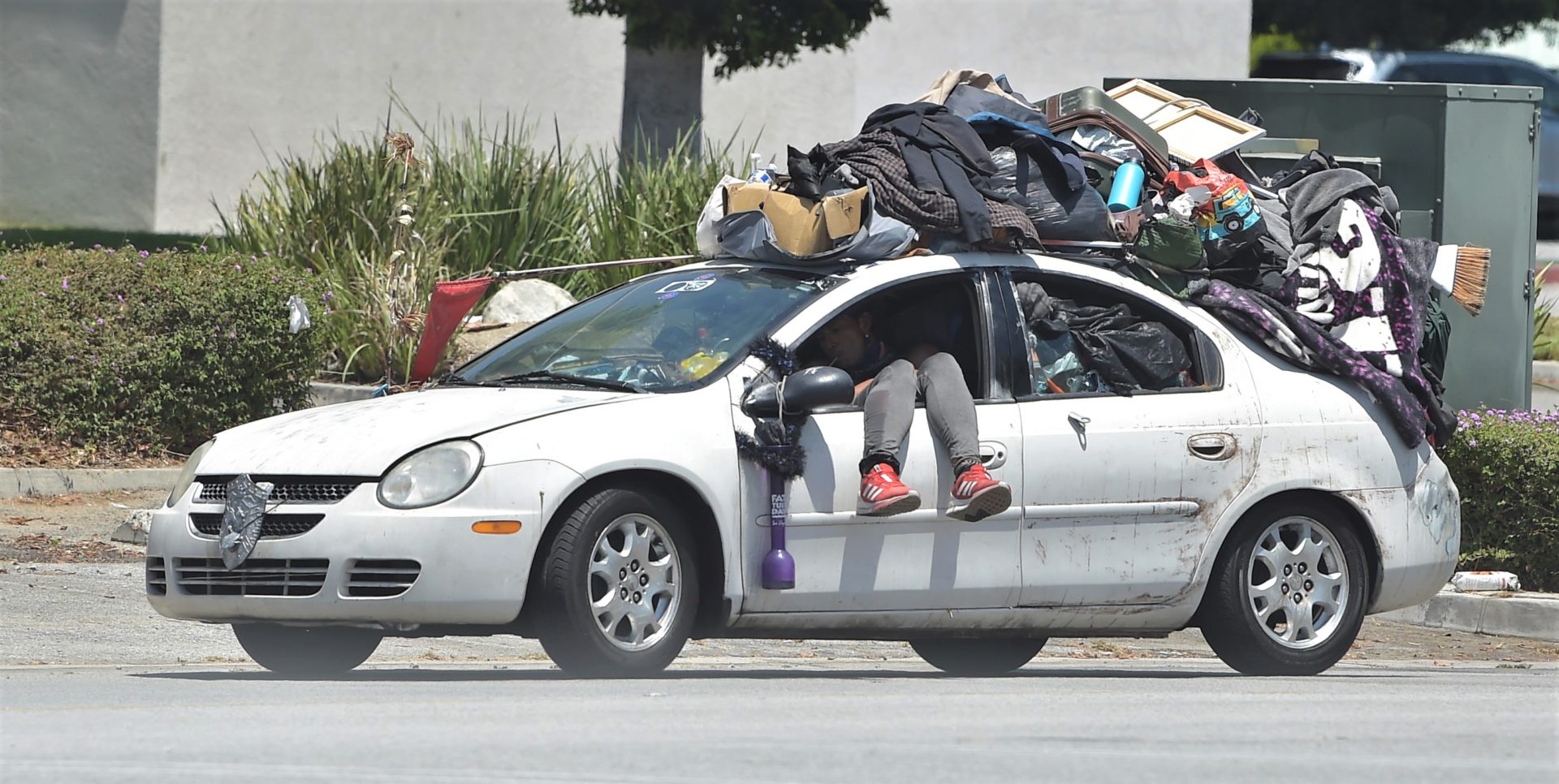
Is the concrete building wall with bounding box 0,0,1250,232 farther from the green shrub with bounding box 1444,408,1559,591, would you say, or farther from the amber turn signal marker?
the amber turn signal marker

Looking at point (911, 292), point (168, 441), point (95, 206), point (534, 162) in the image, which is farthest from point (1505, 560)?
point (95, 206)

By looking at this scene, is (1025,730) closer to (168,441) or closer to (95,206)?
(168,441)

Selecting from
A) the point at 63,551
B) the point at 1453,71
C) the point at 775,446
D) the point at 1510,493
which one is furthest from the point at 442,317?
the point at 1453,71

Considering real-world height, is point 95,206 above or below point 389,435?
above

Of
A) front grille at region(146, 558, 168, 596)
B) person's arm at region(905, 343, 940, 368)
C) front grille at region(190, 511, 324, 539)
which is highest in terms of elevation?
person's arm at region(905, 343, 940, 368)

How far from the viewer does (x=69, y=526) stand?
11.7 m

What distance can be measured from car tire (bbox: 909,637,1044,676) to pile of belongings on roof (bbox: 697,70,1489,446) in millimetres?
1242

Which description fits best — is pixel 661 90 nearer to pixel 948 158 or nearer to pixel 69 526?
pixel 69 526

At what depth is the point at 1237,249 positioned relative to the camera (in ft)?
28.7

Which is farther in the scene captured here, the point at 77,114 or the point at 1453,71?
the point at 1453,71

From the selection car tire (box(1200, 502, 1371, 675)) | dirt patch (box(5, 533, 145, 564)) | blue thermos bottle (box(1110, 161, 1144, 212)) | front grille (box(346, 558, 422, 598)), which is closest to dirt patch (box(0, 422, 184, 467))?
dirt patch (box(5, 533, 145, 564))

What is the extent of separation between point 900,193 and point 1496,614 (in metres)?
4.02

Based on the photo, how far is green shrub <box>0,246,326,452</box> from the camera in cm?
1299

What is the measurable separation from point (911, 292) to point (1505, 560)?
14.5ft
